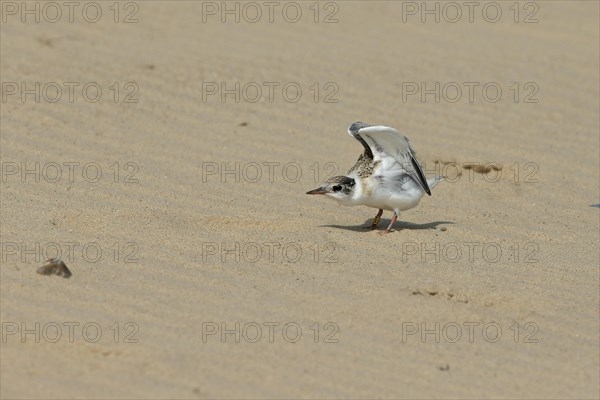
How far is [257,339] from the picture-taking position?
5184 millimetres

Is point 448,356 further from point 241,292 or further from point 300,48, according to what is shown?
point 300,48

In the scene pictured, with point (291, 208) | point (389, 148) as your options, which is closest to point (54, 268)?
point (291, 208)

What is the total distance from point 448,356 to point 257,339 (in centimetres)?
90

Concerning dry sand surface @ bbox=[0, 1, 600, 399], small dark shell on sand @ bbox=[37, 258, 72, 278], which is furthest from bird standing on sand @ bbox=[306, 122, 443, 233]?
small dark shell on sand @ bbox=[37, 258, 72, 278]

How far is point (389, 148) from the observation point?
723 centimetres

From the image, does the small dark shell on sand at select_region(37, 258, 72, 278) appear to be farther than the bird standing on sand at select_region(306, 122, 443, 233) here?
No

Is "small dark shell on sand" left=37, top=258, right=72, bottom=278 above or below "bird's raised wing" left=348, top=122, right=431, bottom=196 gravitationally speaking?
below

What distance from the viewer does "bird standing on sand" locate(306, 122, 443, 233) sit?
23.4 feet

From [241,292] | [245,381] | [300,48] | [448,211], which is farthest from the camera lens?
[300,48]

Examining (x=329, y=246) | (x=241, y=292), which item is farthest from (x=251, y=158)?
(x=241, y=292)

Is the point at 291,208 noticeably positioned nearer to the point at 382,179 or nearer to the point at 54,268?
the point at 382,179

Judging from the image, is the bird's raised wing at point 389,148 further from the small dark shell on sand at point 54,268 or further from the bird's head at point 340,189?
the small dark shell on sand at point 54,268

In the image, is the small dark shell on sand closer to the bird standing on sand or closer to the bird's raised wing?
the bird standing on sand

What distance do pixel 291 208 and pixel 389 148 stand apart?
85 cm
